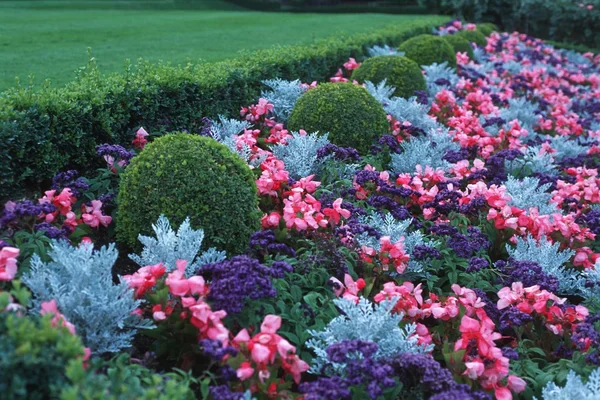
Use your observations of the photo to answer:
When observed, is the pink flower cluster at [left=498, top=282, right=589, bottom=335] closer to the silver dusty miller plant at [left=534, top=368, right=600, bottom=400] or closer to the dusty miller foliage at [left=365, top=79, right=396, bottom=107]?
the silver dusty miller plant at [left=534, top=368, right=600, bottom=400]

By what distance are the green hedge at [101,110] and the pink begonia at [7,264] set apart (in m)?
1.14

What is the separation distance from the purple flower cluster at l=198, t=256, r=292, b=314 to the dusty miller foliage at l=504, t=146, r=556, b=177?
12.7 ft

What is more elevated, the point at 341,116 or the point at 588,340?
the point at 341,116

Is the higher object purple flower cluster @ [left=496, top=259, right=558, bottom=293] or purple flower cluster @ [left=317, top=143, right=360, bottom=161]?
purple flower cluster @ [left=317, top=143, right=360, bottom=161]

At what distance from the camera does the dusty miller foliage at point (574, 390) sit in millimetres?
2730

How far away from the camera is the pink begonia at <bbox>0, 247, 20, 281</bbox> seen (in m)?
2.71

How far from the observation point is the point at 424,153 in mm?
5602

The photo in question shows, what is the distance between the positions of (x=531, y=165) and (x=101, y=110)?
4090 mm

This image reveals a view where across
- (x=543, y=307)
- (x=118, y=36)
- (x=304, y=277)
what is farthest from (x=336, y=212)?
(x=118, y=36)

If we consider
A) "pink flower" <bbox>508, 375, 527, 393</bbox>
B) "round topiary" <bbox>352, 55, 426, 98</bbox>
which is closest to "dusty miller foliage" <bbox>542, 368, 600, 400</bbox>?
"pink flower" <bbox>508, 375, 527, 393</bbox>

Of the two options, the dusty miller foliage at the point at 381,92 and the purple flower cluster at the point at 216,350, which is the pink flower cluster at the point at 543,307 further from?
the dusty miller foliage at the point at 381,92

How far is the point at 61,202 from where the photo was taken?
3648 mm

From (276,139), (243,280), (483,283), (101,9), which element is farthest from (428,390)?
(101,9)

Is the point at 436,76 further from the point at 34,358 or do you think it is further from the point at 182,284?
the point at 34,358
